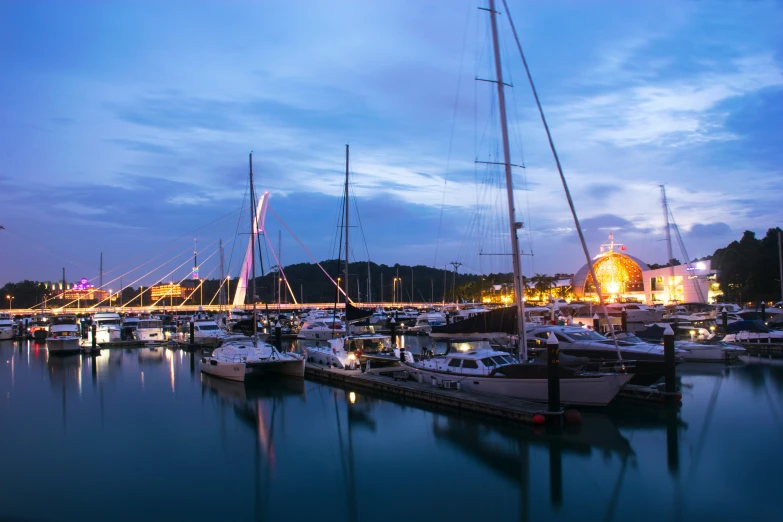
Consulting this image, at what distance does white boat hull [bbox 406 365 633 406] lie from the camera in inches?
730

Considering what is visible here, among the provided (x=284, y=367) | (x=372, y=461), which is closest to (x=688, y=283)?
(x=284, y=367)

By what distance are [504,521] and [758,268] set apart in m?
68.3

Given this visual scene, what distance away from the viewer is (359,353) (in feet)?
93.0

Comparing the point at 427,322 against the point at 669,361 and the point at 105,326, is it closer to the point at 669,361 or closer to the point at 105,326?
the point at 105,326

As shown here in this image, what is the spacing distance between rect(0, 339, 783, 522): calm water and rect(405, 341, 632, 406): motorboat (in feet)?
3.10

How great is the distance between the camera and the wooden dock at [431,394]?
18.0m

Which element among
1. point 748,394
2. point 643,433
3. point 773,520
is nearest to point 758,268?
point 748,394

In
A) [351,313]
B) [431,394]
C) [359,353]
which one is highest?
[351,313]

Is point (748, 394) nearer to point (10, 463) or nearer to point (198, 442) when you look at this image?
point (198, 442)

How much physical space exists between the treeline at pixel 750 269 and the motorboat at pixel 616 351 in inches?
1979

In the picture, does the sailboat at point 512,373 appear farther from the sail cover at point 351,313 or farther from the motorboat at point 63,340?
the motorboat at point 63,340

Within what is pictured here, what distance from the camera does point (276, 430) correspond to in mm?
19594

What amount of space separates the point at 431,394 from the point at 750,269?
61689 mm

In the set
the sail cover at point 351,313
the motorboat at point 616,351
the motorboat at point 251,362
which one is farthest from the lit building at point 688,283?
the motorboat at point 251,362
